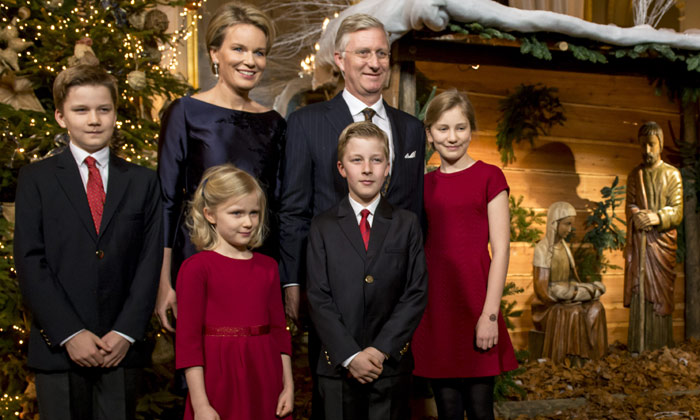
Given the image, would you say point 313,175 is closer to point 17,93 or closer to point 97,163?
point 97,163

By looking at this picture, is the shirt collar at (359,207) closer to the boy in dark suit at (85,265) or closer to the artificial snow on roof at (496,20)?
the boy in dark suit at (85,265)

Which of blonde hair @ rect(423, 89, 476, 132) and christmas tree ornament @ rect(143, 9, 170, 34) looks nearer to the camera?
blonde hair @ rect(423, 89, 476, 132)

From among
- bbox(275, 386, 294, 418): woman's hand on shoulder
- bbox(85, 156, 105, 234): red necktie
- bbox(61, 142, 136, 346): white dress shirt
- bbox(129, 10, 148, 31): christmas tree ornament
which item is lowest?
bbox(275, 386, 294, 418): woman's hand on shoulder

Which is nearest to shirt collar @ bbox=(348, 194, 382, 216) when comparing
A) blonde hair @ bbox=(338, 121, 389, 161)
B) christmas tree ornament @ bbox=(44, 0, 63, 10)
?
blonde hair @ bbox=(338, 121, 389, 161)

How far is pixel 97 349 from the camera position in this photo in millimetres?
2104

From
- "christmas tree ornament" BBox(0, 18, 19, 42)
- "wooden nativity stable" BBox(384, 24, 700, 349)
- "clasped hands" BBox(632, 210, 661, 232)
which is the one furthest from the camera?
"wooden nativity stable" BBox(384, 24, 700, 349)

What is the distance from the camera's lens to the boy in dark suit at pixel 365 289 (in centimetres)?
215

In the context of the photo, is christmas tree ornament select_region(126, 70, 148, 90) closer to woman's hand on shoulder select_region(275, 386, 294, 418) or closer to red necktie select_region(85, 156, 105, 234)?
red necktie select_region(85, 156, 105, 234)

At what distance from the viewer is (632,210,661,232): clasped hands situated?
5.66 m

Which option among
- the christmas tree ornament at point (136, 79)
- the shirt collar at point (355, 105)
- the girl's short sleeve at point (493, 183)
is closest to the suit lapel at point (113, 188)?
the shirt collar at point (355, 105)

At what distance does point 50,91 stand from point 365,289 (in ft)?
11.8

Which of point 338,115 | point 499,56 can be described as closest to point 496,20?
point 499,56

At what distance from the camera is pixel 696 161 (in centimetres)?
622

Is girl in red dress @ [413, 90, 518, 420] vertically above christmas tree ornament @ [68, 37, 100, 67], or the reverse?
christmas tree ornament @ [68, 37, 100, 67]
